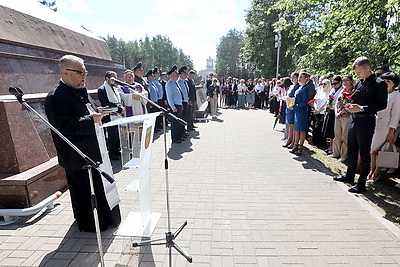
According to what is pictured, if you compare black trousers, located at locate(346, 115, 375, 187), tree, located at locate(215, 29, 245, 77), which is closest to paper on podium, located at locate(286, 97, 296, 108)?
black trousers, located at locate(346, 115, 375, 187)

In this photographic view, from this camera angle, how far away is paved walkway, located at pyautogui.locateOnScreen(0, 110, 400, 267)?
2.82 meters

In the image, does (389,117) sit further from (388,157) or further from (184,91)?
(184,91)

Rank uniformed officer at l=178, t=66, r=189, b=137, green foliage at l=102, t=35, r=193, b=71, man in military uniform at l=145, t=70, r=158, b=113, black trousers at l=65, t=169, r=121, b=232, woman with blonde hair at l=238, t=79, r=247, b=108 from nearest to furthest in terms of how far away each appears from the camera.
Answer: black trousers at l=65, t=169, r=121, b=232 < uniformed officer at l=178, t=66, r=189, b=137 < man in military uniform at l=145, t=70, r=158, b=113 < woman with blonde hair at l=238, t=79, r=247, b=108 < green foliage at l=102, t=35, r=193, b=71

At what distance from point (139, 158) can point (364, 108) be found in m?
3.51

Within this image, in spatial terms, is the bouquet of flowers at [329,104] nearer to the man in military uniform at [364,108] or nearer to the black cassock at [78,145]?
the man in military uniform at [364,108]

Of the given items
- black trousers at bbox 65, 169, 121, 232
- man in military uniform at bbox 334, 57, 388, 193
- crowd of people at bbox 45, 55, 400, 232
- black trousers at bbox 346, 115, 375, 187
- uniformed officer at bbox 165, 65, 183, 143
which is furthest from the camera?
uniformed officer at bbox 165, 65, 183, 143

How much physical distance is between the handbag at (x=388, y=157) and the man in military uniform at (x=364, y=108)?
531 mm

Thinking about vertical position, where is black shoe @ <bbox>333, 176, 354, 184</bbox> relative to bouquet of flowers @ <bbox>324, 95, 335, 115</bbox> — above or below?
below

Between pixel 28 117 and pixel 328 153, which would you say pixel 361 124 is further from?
pixel 28 117

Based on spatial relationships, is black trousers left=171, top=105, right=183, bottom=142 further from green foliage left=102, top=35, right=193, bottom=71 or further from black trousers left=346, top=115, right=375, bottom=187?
green foliage left=102, top=35, right=193, bottom=71

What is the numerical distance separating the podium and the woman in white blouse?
4.15 m

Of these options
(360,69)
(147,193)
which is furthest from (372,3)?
(147,193)

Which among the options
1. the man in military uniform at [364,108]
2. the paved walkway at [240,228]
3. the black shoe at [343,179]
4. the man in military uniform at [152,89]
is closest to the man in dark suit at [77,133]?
the paved walkway at [240,228]

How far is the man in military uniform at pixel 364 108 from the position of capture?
4.04 meters
